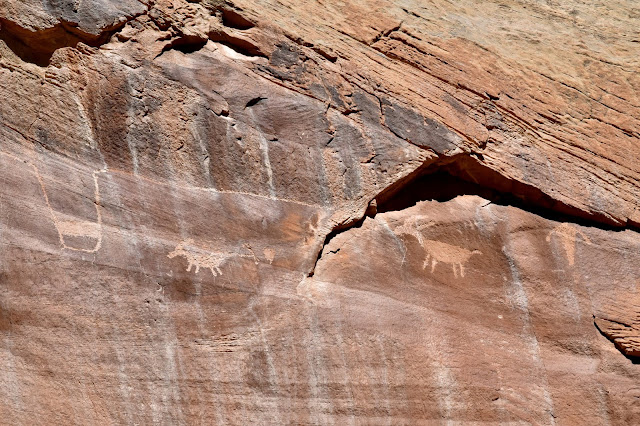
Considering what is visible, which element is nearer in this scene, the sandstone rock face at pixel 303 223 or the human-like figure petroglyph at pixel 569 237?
the sandstone rock face at pixel 303 223

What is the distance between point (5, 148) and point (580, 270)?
16.0 feet

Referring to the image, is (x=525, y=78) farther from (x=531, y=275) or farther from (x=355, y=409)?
(x=355, y=409)

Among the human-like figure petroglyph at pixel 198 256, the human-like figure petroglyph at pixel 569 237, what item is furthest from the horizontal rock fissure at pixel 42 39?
the human-like figure petroglyph at pixel 569 237

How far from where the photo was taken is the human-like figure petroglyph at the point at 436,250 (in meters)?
6.25

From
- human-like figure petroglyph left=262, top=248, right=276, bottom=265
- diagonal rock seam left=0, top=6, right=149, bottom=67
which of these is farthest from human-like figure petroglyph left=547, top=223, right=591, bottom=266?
diagonal rock seam left=0, top=6, right=149, bottom=67

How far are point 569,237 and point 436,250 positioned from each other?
1267mm

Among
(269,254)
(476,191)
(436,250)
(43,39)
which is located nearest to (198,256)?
(269,254)

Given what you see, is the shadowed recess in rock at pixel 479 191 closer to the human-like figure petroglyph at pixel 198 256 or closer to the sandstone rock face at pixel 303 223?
the sandstone rock face at pixel 303 223

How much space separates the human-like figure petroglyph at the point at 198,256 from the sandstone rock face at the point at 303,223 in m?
0.02

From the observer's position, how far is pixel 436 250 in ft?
20.6

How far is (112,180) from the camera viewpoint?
5668mm

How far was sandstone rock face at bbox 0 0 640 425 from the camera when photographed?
5.49 meters

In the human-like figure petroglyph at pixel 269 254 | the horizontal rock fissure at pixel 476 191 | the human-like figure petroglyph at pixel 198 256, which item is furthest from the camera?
the horizontal rock fissure at pixel 476 191

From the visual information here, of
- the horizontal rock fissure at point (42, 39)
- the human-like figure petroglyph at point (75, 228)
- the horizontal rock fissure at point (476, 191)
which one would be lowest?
the human-like figure petroglyph at point (75, 228)
